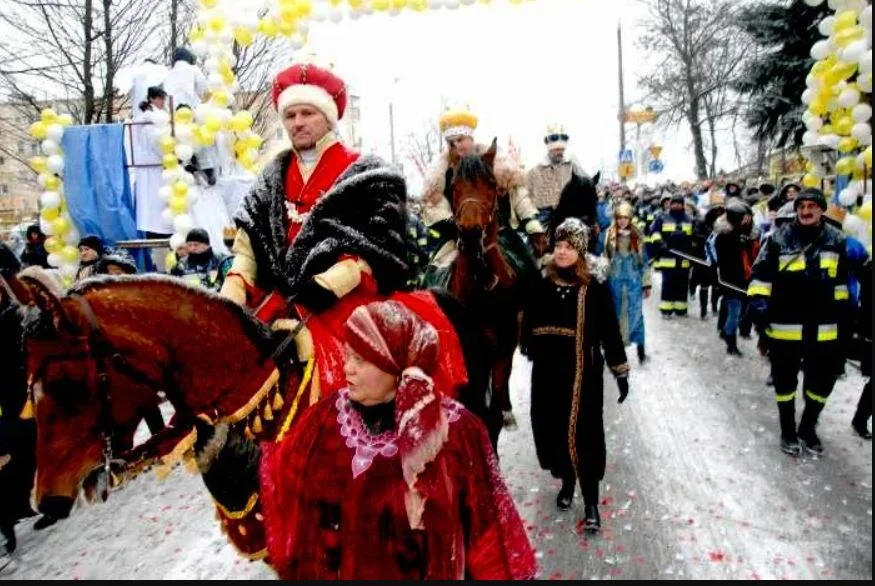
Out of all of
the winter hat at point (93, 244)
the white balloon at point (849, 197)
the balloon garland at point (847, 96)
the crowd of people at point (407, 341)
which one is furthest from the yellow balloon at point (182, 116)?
the white balloon at point (849, 197)

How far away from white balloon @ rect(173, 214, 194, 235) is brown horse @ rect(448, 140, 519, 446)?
185 inches

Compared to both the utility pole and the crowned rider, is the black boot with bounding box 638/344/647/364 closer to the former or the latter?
the crowned rider

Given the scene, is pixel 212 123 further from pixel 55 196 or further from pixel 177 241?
pixel 55 196

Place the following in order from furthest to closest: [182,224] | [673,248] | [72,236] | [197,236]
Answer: [673,248], [72,236], [182,224], [197,236]

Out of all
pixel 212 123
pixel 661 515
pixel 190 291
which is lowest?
pixel 661 515

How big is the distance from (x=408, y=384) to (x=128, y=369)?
1.20 metres

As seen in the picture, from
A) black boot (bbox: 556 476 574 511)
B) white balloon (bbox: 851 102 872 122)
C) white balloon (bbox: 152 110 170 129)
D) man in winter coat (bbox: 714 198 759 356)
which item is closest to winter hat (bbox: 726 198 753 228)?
man in winter coat (bbox: 714 198 759 356)

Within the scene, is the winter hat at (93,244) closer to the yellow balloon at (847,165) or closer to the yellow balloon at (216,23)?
the yellow balloon at (216,23)

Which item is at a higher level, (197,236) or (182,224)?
(182,224)

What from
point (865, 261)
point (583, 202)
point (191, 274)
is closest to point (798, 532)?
point (865, 261)

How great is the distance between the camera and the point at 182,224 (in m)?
8.85

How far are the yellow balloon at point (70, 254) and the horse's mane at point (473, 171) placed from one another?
22.3 feet

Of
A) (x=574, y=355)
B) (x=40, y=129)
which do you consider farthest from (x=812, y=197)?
(x=40, y=129)

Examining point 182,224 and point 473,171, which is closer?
point 473,171
